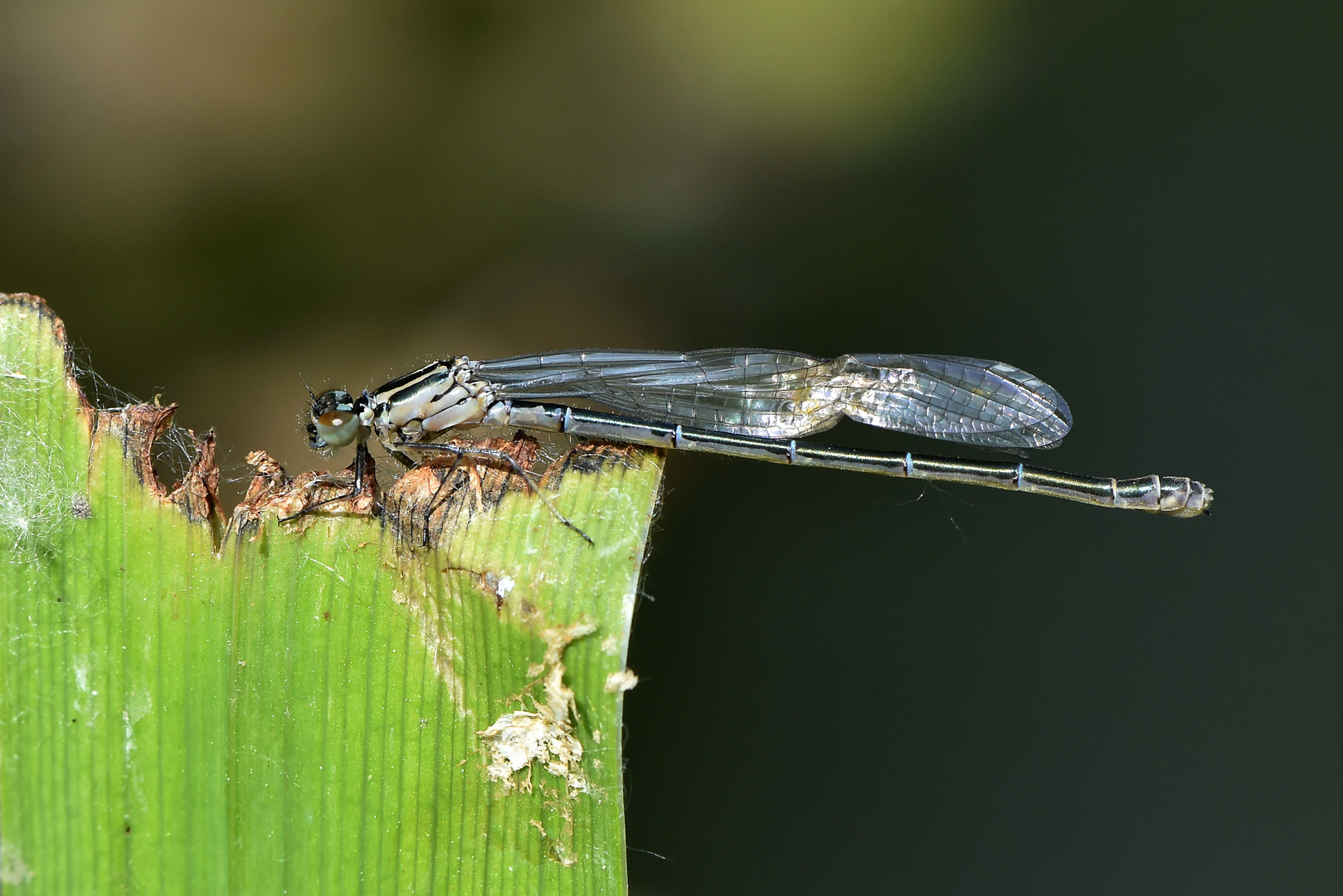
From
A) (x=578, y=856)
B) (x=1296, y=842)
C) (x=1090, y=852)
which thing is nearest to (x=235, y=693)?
(x=578, y=856)

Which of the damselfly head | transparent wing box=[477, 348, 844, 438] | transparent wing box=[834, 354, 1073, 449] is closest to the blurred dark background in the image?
transparent wing box=[834, 354, 1073, 449]

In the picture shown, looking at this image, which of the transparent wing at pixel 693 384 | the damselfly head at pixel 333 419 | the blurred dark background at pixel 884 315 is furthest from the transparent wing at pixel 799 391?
the damselfly head at pixel 333 419

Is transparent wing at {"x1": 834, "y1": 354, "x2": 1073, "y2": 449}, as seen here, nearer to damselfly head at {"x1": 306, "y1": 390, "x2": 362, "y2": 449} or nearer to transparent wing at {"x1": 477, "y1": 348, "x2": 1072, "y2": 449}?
transparent wing at {"x1": 477, "y1": 348, "x2": 1072, "y2": 449}

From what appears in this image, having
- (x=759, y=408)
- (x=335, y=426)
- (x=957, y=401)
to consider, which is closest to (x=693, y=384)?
(x=759, y=408)

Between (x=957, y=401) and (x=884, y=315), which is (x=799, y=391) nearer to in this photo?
(x=957, y=401)

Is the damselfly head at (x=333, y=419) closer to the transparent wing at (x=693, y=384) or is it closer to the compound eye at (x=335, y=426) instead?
the compound eye at (x=335, y=426)

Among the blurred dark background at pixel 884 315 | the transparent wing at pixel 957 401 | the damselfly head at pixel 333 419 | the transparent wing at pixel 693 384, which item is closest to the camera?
the damselfly head at pixel 333 419

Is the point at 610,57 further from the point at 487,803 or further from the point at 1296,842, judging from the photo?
the point at 1296,842
